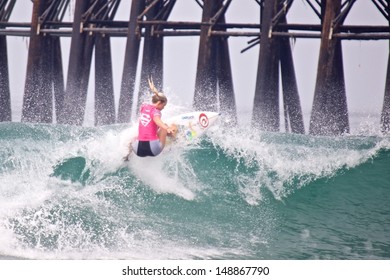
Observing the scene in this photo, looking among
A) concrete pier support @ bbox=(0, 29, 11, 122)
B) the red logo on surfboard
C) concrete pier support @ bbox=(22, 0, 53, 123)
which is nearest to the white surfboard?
the red logo on surfboard

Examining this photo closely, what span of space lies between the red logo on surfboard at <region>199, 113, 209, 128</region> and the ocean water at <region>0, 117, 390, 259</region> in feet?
1.21

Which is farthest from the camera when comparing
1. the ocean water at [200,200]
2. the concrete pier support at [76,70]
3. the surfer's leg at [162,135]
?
the concrete pier support at [76,70]

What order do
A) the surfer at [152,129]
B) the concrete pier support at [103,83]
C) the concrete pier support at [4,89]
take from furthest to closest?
1. the concrete pier support at [4,89]
2. the concrete pier support at [103,83]
3. the surfer at [152,129]

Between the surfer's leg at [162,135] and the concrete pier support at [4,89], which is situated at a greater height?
the concrete pier support at [4,89]

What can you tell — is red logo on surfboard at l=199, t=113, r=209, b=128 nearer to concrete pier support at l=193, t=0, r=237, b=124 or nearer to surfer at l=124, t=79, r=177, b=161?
surfer at l=124, t=79, r=177, b=161

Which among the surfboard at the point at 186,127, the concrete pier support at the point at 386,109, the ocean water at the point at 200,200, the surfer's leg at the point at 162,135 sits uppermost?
the concrete pier support at the point at 386,109

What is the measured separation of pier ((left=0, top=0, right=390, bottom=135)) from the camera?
59.1 feet

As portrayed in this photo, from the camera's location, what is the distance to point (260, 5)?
835 inches

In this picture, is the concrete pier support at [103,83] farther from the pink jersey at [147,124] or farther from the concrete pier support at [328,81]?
the pink jersey at [147,124]

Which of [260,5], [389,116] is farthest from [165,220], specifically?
[260,5]

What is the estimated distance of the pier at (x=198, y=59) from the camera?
18.0 metres

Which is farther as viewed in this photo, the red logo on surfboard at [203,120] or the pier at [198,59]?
the pier at [198,59]

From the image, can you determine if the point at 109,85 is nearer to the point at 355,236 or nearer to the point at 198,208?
the point at 198,208

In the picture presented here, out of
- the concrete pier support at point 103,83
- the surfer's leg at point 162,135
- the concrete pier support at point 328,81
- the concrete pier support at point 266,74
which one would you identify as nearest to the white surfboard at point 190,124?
the surfer's leg at point 162,135
